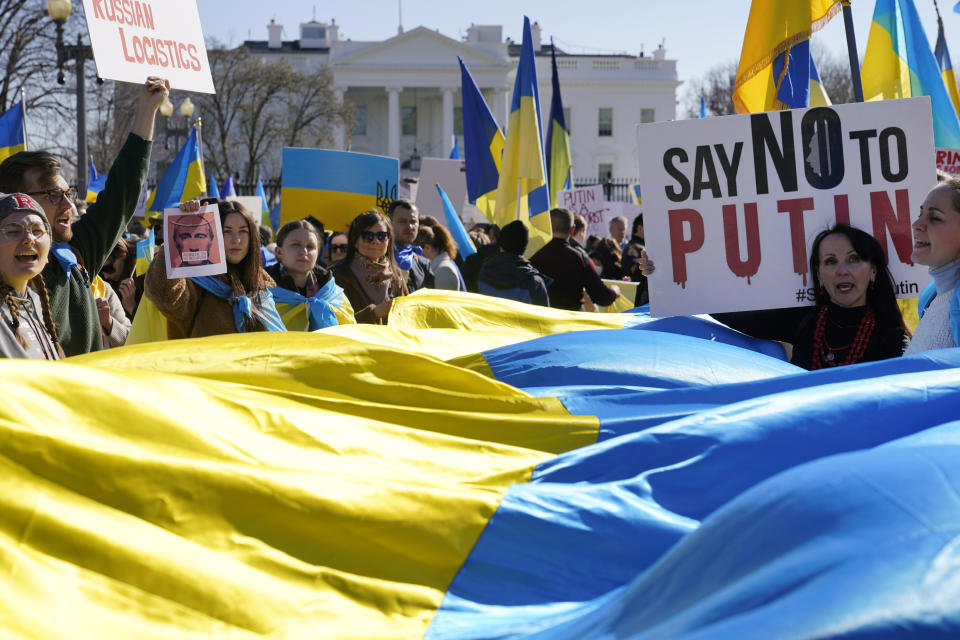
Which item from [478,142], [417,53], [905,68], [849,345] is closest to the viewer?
[849,345]

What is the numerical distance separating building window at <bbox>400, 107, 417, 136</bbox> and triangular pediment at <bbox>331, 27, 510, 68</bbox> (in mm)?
4097

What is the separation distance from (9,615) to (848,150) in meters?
3.96

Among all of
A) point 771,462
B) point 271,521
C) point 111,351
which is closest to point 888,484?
point 771,462

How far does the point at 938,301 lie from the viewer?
11.3 ft

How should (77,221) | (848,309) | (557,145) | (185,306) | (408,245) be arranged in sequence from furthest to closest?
(557,145)
(408,245)
(185,306)
(77,221)
(848,309)

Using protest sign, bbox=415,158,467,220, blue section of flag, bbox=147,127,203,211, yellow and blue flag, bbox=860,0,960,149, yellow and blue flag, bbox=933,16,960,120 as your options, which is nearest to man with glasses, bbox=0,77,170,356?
yellow and blue flag, bbox=860,0,960,149

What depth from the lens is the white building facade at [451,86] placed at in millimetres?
77375

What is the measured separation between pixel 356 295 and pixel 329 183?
228 centimetres

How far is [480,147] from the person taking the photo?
11.9m

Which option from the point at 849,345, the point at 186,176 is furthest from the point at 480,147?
the point at 849,345

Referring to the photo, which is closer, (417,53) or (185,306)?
(185,306)

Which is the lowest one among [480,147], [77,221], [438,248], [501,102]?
[438,248]

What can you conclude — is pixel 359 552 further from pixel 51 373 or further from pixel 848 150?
pixel 848 150

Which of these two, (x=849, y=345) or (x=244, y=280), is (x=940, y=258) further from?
(x=244, y=280)
